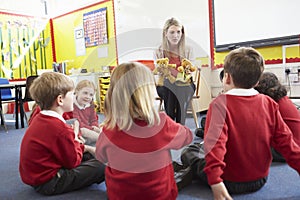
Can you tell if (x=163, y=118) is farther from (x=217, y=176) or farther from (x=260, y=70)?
(x=260, y=70)

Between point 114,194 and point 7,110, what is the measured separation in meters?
4.42

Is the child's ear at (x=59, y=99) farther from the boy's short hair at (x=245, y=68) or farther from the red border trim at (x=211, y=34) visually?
the red border trim at (x=211, y=34)

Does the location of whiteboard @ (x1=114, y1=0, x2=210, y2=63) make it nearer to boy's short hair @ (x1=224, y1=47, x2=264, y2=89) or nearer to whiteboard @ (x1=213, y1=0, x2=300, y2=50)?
whiteboard @ (x1=213, y1=0, x2=300, y2=50)

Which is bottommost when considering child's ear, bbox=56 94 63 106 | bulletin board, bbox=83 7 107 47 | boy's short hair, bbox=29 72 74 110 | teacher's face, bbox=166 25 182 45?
child's ear, bbox=56 94 63 106

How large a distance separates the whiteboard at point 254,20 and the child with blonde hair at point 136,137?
2.48 metres

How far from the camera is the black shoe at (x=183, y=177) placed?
46.8 inches

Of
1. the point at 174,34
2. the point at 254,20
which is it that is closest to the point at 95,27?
the point at 254,20

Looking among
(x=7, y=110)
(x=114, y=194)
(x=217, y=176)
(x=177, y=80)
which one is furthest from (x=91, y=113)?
(x=7, y=110)

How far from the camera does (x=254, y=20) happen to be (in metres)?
3.01

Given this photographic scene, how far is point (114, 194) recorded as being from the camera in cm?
91

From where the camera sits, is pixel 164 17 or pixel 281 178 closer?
pixel 281 178

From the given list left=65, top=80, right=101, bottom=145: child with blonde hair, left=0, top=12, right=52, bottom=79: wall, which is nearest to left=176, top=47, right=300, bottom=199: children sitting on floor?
left=65, top=80, right=101, bottom=145: child with blonde hair

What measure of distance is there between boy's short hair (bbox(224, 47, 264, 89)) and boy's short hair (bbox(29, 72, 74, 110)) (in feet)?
2.33

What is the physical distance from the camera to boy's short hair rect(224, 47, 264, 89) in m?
1.00
